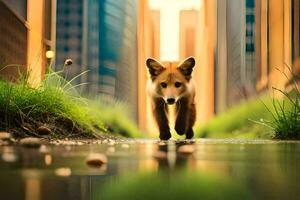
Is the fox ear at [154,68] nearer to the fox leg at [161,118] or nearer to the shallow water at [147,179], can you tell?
the fox leg at [161,118]

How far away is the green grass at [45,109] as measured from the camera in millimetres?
3604

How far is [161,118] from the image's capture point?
455cm

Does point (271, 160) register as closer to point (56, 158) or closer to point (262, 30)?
point (56, 158)

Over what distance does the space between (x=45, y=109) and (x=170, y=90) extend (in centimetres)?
106

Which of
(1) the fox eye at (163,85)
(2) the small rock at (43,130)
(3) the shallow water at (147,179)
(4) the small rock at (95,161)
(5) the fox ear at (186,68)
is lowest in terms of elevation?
(3) the shallow water at (147,179)

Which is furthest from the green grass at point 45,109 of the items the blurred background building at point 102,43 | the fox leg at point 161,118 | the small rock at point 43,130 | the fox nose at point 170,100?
the blurred background building at point 102,43

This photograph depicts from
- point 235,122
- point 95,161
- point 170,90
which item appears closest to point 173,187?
point 95,161

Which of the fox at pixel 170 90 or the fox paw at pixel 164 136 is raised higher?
the fox at pixel 170 90

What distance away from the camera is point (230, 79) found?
620 cm

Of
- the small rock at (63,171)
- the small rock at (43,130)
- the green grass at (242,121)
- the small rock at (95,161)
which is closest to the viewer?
the small rock at (63,171)

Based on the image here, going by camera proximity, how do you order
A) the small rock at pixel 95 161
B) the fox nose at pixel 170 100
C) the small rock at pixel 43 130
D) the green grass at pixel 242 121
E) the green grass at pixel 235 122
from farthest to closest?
1. the green grass at pixel 235 122
2. the green grass at pixel 242 121
3. the fox nose at pixel 170 100
4. the small rock at pixel 43 130
5. the small rock at pixel 95 161

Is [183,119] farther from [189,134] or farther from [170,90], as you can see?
[170,90]

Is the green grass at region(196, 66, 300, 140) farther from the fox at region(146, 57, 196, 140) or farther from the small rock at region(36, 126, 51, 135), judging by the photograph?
the small rock at region(36, 126, 51, 135)

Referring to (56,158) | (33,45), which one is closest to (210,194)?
(56,158)
